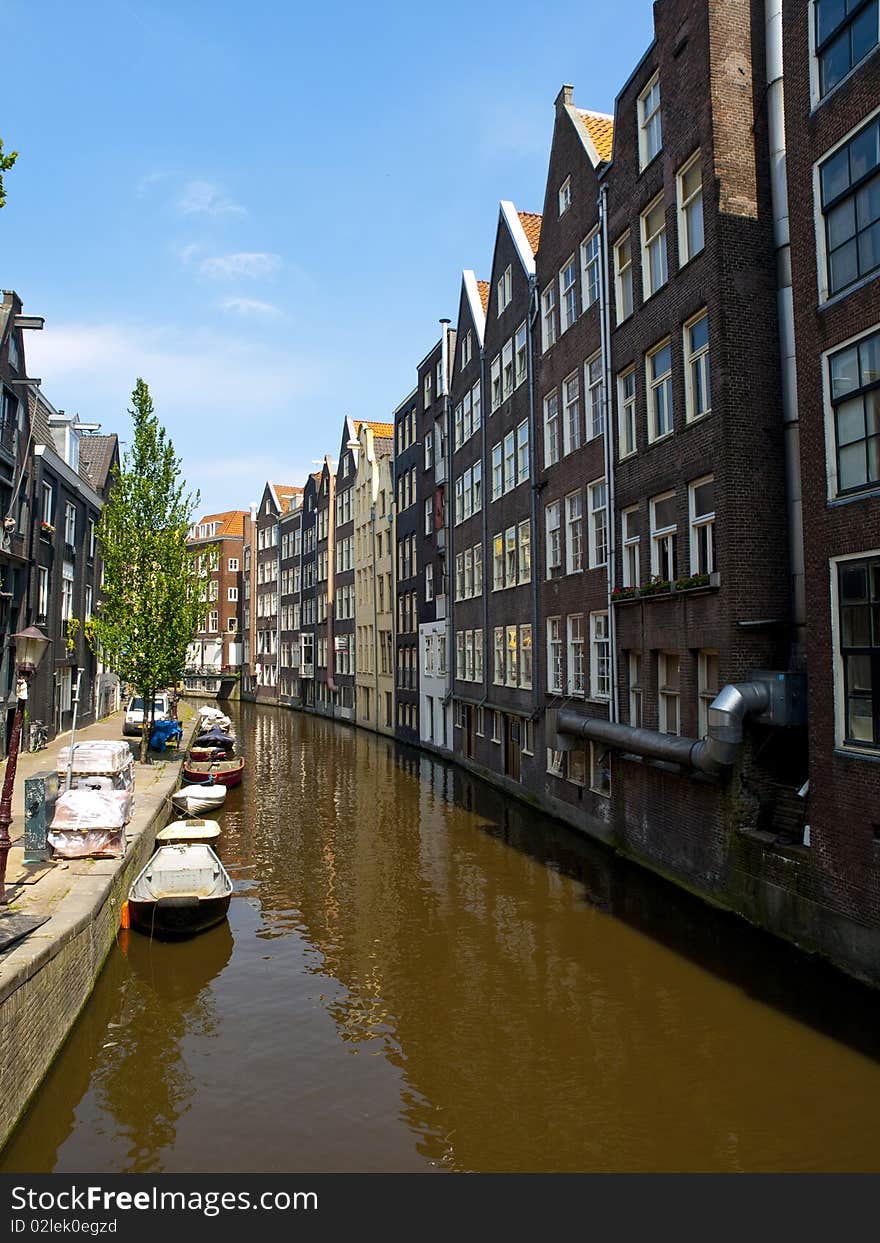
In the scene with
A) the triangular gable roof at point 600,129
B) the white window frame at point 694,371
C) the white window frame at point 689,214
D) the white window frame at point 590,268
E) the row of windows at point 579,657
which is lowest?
the row of windows at point 579,657

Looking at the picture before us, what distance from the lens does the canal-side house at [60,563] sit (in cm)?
3425

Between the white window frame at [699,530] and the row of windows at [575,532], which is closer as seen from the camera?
the white window frame at [699,530]

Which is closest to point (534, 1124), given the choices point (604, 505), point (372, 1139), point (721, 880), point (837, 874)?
point (372, 1139)

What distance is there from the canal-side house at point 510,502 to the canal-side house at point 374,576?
18105mm

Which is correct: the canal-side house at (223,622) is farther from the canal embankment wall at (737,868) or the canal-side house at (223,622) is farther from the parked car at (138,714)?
the canal embankment wall at (737,868)

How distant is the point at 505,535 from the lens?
99.8 feet

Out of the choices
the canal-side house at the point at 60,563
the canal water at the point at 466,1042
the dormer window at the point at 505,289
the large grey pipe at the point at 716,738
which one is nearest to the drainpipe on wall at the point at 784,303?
the large grey pipe at the point at 716,738

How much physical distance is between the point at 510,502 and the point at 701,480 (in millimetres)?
13310

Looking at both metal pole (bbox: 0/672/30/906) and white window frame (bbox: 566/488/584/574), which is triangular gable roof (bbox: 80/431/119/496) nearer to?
white window frame (bbox: 566/488/584/574)

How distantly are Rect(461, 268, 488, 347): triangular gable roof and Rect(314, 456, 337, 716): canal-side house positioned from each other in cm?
2842

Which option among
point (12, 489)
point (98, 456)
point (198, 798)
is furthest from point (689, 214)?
point (98, 456)

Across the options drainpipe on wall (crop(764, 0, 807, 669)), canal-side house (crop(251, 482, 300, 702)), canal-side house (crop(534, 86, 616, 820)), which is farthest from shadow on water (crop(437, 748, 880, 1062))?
canal-side house (crop(251, 482, 300, 702))

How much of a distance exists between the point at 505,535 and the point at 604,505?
909 centimetres

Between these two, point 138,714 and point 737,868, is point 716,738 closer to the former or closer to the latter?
point 737,868
